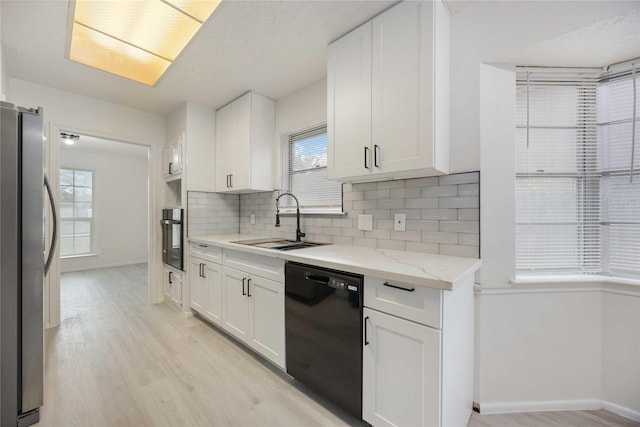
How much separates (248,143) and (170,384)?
212cm

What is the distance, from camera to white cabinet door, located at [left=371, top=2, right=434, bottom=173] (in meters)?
1.48

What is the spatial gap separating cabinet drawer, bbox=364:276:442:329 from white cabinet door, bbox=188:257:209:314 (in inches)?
77.1

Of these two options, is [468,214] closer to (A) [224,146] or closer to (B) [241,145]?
(B) [241,145]

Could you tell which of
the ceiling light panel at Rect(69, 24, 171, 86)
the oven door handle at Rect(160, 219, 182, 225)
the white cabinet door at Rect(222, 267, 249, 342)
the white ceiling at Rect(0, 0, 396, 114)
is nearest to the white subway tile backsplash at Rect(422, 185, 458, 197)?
the white ceiling at Rect(0, 0, 396, 114)

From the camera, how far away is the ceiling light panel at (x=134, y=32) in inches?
68.2

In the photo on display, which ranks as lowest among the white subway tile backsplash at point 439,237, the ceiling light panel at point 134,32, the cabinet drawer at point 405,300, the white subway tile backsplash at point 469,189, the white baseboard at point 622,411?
the white baseboard at point 622,411

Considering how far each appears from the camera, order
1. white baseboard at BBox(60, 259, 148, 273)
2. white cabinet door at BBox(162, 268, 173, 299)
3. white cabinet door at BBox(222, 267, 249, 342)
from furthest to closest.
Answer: white baseboard at BBox(60, 259, 148, 273) < white cabinet door at BBox(162, 268, 173, 299) < white cabinet door at BBox(222, 267, 249, 342)

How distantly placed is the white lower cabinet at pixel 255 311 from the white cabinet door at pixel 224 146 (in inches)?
46.0

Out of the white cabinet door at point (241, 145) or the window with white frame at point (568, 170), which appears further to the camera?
the white cabinet door at point (241, 145)

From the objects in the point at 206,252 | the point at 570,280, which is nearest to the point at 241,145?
the point at 206,252

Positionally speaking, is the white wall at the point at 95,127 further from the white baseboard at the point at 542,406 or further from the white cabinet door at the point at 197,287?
the white baseboard at the point at 542,406

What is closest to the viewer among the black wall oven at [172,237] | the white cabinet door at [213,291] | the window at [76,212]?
the white cabinet door at [213,291]

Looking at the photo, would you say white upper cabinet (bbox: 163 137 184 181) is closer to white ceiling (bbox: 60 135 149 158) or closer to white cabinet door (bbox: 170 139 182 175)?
white cabinet door (bbox: 170 139 182 175)

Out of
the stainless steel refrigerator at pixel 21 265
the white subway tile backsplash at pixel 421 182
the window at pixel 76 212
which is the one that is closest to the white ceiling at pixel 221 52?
the stainless steel refrigerator at pixel 21 265
